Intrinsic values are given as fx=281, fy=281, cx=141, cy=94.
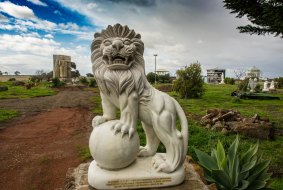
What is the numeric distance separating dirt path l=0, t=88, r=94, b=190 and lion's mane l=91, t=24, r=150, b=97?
8.11 feet

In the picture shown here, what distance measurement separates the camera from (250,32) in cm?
903

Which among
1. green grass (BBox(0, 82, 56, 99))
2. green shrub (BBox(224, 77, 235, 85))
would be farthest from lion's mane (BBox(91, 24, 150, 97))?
green shrub (BBox(224, 77, 235, 85))

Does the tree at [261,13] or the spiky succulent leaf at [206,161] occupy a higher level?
the tree at [261,13]

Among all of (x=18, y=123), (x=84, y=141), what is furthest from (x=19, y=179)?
(x=18, y=123)

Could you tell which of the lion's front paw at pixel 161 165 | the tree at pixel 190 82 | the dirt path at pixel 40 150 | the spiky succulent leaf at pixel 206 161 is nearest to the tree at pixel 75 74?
the tree at pixel 190 82

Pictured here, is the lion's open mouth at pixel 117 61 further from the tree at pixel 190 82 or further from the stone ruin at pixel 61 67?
the stone ruin at pixel 61 67

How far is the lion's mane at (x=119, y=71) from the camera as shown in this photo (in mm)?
3301

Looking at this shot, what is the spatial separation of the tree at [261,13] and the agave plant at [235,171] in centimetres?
451

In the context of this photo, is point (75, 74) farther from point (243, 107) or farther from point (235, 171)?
point (235, 171)

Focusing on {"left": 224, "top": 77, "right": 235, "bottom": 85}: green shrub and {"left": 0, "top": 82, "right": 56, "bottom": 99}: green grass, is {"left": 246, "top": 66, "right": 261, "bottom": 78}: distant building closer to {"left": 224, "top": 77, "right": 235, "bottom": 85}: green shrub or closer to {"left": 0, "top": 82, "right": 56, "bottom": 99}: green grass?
{"left": 224, "top": 77, "right": 235, "bottom": 85}: green shrub

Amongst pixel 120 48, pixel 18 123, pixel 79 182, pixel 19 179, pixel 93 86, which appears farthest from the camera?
pixel 93 86

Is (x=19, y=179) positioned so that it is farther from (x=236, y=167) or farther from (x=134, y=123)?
(x=236, y=167)

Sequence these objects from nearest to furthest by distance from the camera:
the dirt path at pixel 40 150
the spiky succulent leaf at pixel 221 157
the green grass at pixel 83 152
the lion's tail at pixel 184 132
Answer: the lion's tail at pixel 184 132, the spiky succulent leaf at pixel 221 157, the dirt path at pixel 40 150, the green grass at pixel 83 152

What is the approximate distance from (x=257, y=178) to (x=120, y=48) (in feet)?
8.41
